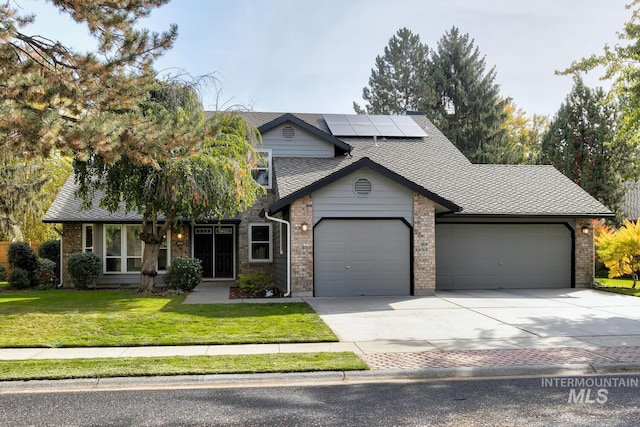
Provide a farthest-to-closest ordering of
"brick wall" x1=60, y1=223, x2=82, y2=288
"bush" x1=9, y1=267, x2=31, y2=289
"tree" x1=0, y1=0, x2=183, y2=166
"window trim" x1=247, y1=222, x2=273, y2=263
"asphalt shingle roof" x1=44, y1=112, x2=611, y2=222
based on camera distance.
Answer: "window trim" x1=247, y1=222, x2=273, y2=263
"brick wall" x1=60, y1=223, x2=82, y2=288
"bush" x1=9, y1=267, x2=31, y2=289
"asphalt shingle roof" x1=44, y1=112, x2=611, y2=222
"tree" x1=0, y1=0, x2=183, y2=166

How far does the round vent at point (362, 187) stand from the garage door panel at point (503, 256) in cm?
351

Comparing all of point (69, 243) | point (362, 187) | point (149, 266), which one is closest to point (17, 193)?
point (69, 243)

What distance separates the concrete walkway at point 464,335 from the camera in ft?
26.9

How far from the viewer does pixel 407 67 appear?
4744 centimetres

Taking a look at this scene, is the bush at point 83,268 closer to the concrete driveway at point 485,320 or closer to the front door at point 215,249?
the front door at point 215,249

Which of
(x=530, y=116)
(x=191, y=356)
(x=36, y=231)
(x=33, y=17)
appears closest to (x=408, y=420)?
(x=191, y=356)

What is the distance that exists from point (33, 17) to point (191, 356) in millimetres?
7085

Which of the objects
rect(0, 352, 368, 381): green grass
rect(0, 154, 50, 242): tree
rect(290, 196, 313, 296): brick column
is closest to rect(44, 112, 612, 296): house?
rect(290, 196, 313, 296): brick column

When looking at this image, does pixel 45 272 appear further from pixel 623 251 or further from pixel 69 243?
pixel 623 251

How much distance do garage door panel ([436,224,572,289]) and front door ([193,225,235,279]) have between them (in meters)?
7.54

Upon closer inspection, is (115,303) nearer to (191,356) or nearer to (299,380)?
(191,356)

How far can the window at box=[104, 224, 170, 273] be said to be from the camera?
20.0m

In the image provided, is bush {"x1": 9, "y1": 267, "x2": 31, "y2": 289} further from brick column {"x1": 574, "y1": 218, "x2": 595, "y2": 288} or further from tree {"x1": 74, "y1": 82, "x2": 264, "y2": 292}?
brick column {"x1": 574, "y1": 218, "x2": 595, "y2": 288}

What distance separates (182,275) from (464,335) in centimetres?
1020
